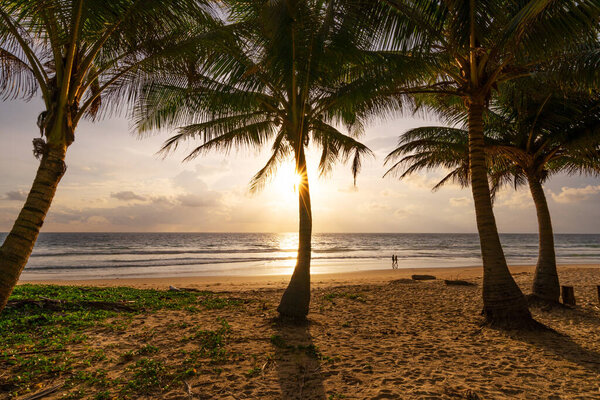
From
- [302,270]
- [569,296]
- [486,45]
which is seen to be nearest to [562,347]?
[569,296]

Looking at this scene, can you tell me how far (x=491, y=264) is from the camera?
620 centimetres

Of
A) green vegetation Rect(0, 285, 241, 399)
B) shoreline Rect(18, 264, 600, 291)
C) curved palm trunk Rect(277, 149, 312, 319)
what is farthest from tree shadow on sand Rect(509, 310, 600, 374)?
shoreline Rect(18, 264, 600, 291)

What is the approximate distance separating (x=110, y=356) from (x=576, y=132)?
986cm

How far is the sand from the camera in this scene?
364 cm

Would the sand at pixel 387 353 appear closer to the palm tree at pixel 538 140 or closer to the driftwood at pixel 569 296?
the driftwood at pixel 569 296

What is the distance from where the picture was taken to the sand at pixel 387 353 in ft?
11.9

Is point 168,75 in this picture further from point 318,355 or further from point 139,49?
point 318,355

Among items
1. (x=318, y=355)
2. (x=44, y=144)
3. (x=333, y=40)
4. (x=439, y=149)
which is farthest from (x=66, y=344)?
(x=439, y=149)

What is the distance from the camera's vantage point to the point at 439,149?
8875 mm

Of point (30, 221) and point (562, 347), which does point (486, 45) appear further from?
point (30, 221)

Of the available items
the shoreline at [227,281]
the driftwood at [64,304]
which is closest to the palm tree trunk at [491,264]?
the driftwood at [64,304]

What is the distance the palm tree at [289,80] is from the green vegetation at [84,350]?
7.59 feet

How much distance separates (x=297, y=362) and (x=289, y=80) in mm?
4651

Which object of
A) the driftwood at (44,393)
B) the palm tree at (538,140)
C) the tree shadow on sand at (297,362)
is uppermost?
the palm tree at (538,140)
